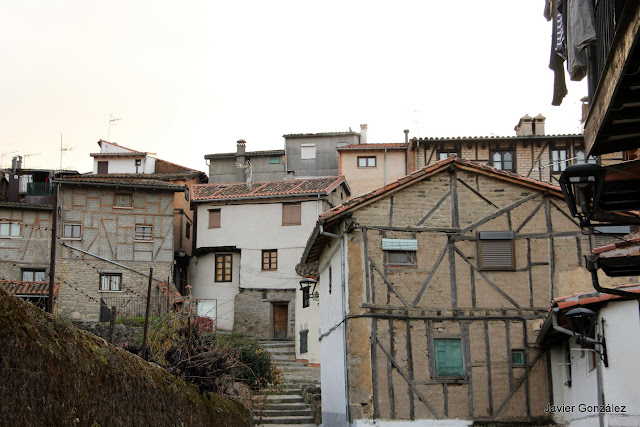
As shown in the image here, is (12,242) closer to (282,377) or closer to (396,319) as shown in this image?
(282,377)

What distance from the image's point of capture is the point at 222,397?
14172 mm

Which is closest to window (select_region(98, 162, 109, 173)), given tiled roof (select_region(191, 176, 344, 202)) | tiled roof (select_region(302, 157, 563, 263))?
tiled roof (select_region(191, 176, 344, 202))

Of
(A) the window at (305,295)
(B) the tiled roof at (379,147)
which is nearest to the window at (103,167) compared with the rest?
(B) the tiled roof at (379,147)

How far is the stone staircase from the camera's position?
23891 mm

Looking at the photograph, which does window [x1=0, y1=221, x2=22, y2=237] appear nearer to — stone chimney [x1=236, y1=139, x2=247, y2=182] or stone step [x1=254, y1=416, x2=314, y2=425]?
stone chimney [x1=236, y1=139, x2=247, y2=182]

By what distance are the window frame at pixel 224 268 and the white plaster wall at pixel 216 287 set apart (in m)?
0.13

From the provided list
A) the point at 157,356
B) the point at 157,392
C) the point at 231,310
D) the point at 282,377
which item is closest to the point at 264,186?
the point at 231,310

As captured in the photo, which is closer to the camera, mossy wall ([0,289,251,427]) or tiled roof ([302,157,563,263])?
mossy wall ([0,289,251,427])

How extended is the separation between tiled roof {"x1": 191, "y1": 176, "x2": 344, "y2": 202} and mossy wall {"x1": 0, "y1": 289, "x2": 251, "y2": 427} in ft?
107

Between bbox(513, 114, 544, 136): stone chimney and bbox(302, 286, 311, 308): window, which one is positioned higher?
bbox(513, 114, 544, 136): stone chimney

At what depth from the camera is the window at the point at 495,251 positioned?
19.1 meters

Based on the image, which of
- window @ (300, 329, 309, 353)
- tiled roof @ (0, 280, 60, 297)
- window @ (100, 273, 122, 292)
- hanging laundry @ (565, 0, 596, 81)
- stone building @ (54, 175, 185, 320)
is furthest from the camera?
window @ (100, 273, 122, 292)

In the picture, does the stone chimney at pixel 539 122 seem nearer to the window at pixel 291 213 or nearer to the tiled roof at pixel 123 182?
the window at pixel 291 213

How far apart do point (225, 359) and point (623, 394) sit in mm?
7026
